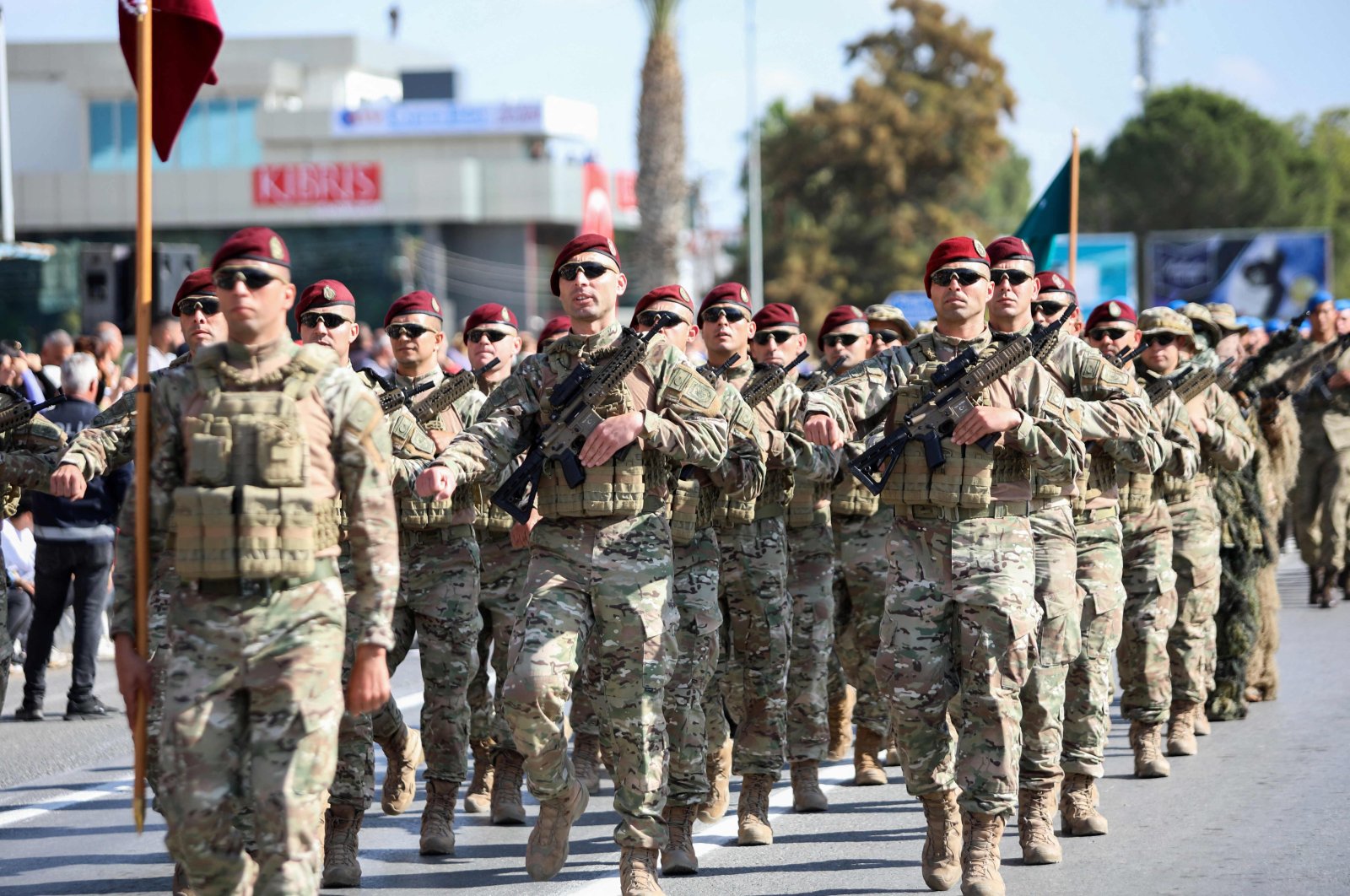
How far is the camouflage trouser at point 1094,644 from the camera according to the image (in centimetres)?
816

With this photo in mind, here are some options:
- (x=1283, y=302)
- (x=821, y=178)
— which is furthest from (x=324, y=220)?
(x=1283, y=302)

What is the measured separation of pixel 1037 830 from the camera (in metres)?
7.68

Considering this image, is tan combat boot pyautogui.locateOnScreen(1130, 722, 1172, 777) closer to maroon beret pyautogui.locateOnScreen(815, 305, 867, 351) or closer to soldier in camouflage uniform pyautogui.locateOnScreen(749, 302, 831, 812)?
soldier in camouflage uniform pyautogui.locateOnScreen(749, 302, 831, 812)

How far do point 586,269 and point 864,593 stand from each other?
10.6 feet

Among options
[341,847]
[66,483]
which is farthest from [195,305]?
[341,847]

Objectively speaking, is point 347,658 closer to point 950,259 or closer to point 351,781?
point 351,781

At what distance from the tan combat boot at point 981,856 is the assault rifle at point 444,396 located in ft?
9.82

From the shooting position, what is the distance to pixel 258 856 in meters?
5.43

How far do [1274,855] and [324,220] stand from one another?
5854cm

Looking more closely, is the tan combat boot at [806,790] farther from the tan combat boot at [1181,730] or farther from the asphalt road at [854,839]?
the tan combat boot at [1181,730]

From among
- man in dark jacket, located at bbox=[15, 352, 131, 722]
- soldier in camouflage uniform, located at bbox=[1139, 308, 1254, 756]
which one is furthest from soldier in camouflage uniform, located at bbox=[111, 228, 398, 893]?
man in dark jacket, located at bbox=[15, 352, 131, 722]

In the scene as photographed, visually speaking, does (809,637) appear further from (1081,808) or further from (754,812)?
(1081,808)

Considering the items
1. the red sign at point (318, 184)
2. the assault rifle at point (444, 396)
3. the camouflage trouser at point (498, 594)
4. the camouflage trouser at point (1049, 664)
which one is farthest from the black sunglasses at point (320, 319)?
the red sign at point (318, 184)

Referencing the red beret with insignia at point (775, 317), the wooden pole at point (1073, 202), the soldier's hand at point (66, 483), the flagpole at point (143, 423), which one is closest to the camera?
the flagpole at point (143, 423)
